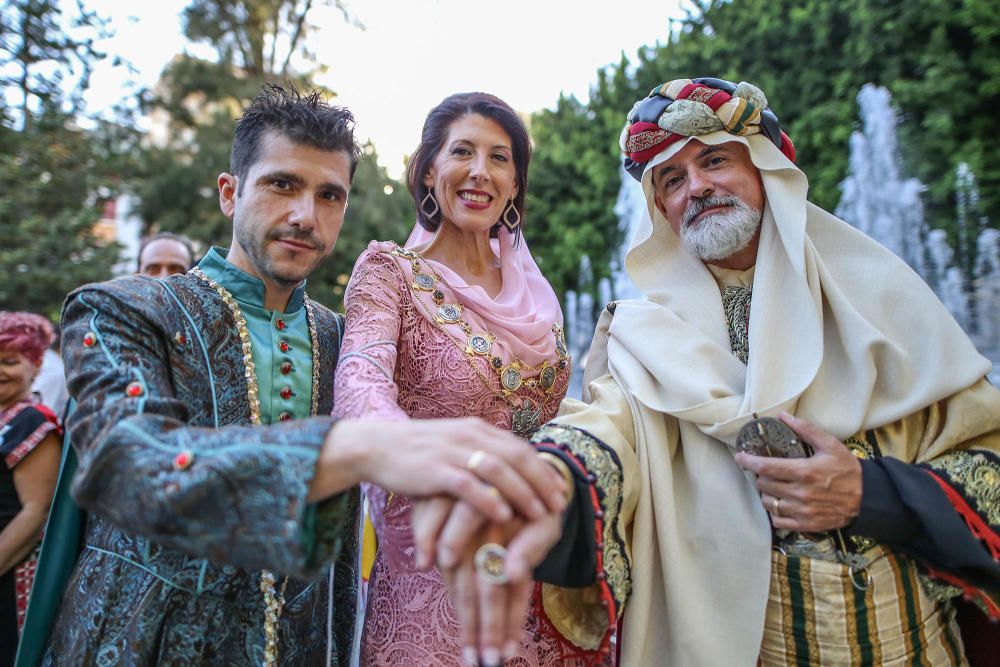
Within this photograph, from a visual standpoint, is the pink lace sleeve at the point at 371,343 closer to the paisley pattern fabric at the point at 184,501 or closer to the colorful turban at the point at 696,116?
the paisley pattern fabric at the point at 184,501

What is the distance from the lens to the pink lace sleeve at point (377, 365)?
1.62 m

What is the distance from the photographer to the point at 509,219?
2.53 m

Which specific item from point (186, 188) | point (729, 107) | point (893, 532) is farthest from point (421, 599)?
point (186, 188)

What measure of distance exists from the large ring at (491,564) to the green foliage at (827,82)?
838cm

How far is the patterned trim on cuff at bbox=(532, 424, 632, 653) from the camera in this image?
1644 mm

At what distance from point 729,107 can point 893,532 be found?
4.24 feet

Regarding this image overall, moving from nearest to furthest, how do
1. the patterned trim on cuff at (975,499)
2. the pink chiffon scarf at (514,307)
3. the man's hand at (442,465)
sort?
the man's hand at (442,465)
the patterned trim on cuff at (975,499)
the pink chiffon scarf at (514,307)

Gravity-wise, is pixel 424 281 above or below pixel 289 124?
below

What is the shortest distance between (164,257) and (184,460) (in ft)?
11.1

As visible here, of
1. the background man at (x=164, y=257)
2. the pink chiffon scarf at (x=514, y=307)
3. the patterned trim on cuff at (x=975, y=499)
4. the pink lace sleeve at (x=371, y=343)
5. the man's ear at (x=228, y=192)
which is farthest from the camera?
the background man at (x=164, y=257)

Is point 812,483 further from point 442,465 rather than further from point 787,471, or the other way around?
point 442,465

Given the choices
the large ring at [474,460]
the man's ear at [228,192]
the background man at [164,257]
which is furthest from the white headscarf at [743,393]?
the background man at [164,257]

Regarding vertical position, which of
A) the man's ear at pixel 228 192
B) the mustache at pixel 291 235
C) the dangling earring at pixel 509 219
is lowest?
the mustache at pixel 291 235

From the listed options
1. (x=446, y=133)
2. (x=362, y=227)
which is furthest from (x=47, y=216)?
(x=446, y=133)
